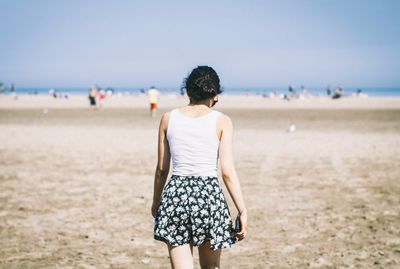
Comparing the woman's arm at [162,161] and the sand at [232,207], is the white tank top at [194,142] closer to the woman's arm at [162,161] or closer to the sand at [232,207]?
the woman's arm at [162,161]

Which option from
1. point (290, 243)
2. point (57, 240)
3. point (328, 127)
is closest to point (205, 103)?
point (290, 243)

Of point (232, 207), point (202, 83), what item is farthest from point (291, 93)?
point (202, 83)

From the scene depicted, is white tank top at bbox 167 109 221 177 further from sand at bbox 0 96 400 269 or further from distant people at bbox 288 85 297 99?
distant people at bbox 288 85 297 99

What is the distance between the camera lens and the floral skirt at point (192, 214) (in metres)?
3.36

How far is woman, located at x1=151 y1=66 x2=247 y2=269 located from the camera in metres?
3.36

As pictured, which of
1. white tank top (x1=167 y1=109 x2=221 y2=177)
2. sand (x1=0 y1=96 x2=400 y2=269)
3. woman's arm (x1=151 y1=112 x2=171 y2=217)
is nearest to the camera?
white tank top (x1=167 y1=109 x2=221 y2=177)

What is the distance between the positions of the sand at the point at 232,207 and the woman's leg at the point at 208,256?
208cm

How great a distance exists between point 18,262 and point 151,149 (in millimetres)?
9479

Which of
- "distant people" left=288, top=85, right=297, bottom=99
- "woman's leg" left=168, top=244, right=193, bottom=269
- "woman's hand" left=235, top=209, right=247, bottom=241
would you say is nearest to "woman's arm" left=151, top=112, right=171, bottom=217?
"woman's leg" left=168, top=244, right=193, bottom=269

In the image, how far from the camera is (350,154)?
13.6m

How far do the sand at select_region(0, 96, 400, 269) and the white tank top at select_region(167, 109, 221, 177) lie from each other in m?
2.60

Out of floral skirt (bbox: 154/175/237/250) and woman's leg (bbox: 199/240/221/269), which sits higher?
floral skirt (bbox: 154/175/237/250)

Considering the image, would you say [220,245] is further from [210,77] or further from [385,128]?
→ [385,128]

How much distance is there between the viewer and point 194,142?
3.35 m
